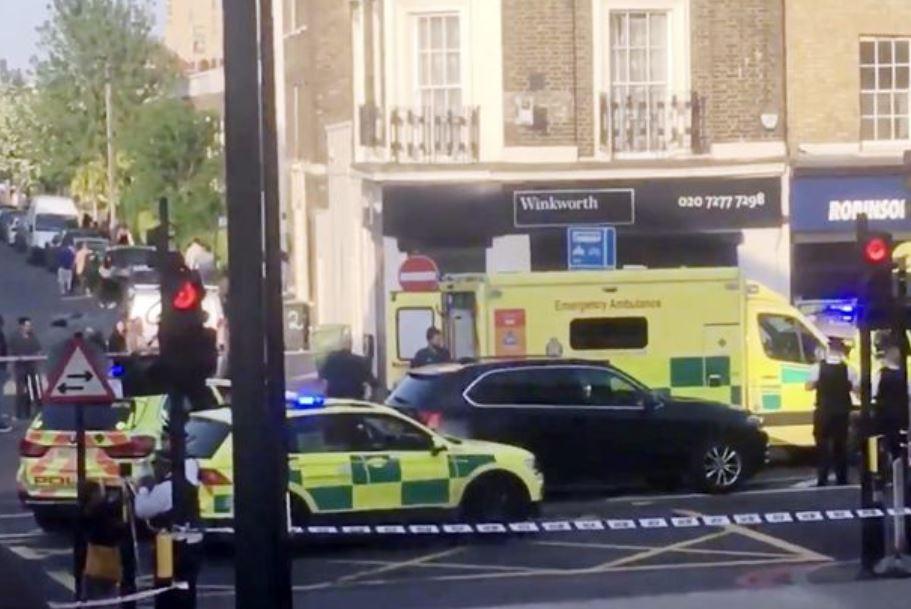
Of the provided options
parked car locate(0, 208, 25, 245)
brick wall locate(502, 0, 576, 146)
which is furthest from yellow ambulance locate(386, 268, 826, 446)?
parked car locate(0, 208, 25, 245)

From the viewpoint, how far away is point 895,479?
15.5 meters

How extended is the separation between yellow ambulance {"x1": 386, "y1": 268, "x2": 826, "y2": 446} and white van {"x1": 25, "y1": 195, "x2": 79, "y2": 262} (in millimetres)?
18473

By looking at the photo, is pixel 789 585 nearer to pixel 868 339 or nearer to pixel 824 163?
pixel 868 339

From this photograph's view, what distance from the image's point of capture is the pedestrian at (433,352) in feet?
76.1

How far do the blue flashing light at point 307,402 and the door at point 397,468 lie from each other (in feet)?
1.20

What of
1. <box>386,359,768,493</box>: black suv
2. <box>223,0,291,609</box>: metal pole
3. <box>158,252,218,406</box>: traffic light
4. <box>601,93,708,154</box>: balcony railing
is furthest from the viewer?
<box>601,93,708,154</box>: balcony railing

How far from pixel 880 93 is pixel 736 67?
2545mm

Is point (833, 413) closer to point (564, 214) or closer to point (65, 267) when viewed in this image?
point (564, 214)

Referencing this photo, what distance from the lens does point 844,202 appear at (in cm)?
3278

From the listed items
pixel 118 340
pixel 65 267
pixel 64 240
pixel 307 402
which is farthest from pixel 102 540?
pixel 64 240

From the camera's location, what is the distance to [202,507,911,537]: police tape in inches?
655

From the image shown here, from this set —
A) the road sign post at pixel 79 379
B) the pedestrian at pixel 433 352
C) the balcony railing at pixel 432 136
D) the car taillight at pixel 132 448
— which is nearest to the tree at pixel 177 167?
the balcony railing at pixel 432 136

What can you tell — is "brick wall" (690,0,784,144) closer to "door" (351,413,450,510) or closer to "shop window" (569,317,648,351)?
"shop window" (569,317,648,351)

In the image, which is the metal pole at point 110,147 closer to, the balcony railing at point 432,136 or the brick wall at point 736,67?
the balcony railing at point 432,136
